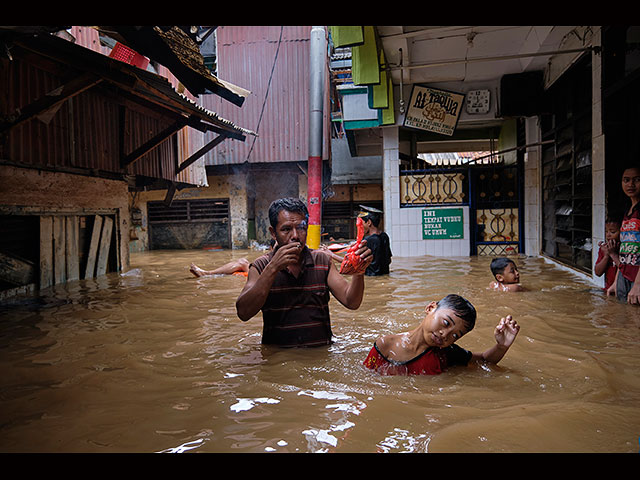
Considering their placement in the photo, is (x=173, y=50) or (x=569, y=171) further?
(x=569, y=171)

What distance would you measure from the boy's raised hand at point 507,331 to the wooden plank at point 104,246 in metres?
8.55

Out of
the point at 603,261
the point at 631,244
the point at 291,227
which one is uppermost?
the point at 291,227

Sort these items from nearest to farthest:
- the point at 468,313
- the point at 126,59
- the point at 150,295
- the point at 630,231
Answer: the point at 468,313 < the point at 630,231 < the point at 150,295 < the point at 126,59

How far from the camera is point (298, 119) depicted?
16266 millimetres

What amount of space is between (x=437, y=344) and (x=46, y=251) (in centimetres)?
738

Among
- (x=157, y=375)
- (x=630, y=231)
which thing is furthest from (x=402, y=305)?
(x=157, y=375)

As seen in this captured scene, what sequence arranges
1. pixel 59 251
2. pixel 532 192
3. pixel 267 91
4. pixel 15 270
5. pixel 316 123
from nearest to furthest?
pixel 15 270 < pixel 59 251 < pixel 532 192 < pixel 316 123 < pixel 267 91

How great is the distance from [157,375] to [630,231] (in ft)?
17.6

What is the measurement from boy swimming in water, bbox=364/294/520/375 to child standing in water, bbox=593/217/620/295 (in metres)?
3.60

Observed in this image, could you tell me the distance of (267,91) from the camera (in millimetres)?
16391

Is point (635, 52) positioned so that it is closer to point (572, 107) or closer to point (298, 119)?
point (572, 107)

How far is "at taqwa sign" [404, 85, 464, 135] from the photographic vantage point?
11.6 meters

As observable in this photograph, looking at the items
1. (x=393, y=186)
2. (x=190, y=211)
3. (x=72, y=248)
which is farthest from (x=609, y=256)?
(x=190, y=211)

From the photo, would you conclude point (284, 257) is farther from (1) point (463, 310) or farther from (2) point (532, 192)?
(2) point (532, 192)
